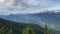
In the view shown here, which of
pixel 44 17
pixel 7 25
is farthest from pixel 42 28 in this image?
pixel 7 25

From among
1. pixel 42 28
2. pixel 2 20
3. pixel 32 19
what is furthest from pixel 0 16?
pixel 42 28

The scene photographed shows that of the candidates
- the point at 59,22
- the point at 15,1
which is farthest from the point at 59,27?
the point at 15,1

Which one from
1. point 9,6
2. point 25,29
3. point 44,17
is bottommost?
point 25,29

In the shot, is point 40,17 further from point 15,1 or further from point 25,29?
point 15,1

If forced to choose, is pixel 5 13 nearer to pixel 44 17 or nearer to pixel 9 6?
pixel 9 6

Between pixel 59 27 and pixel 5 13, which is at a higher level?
pixel 5 13

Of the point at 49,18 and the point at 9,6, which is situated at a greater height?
the point at 9,6
